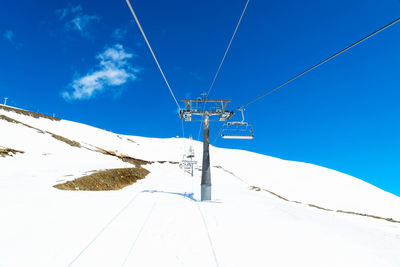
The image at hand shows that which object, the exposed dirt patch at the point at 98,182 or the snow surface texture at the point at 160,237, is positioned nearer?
the snow surface texture at the point at 160,237

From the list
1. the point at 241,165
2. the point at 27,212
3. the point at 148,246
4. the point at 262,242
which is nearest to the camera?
the point at 148,246

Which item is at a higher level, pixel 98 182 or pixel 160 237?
pixel 98 182

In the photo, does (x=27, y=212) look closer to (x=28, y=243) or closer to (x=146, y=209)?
(x=28, y=243)

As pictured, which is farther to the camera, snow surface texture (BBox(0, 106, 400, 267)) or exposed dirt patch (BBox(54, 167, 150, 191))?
exposed dirt patch (BBox(54, 167, 150, 191))

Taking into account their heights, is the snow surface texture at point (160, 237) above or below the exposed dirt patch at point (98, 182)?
below

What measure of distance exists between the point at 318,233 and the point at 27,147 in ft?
93.9

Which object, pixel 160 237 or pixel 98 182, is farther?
pixel 98 182

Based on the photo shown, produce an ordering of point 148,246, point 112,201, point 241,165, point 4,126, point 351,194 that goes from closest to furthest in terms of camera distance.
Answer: point 148,246 < point 112,201 < point 4,126 < point 351,194 < point 241,165

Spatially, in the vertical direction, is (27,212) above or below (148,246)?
above

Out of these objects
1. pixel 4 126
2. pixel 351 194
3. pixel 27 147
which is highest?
pixel 4 126

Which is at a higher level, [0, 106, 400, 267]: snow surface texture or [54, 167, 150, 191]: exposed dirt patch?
[54, 167, 150, 191]: exposed dirt patch

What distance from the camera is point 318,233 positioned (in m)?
6.60

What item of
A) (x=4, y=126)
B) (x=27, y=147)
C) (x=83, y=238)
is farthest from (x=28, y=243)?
(x=4, y=126)

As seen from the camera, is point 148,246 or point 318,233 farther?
point 318,233
